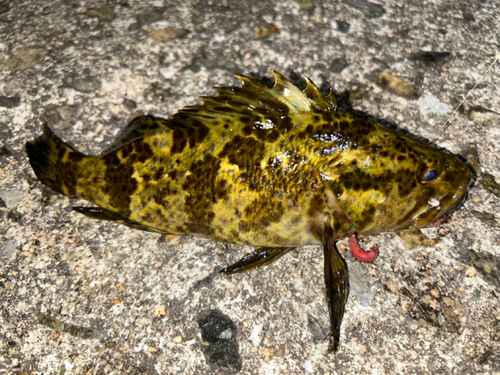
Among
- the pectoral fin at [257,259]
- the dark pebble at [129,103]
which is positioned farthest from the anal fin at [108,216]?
the dark pebble at [129,103]

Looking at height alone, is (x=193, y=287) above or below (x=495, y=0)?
below

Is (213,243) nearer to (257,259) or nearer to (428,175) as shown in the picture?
(257,259)

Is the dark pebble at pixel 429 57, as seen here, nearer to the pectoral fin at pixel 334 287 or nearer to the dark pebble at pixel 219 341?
the pectoral fin at pixel 334 287

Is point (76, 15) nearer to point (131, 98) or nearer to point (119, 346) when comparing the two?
point (131, 98)

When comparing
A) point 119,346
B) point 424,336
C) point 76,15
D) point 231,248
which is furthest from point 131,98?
point 424,336

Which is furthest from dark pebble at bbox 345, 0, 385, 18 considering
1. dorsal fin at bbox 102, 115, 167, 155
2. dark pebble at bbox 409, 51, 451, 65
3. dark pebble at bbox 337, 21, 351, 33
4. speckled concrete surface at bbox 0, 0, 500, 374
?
dorsal fin at bbox 102, 115, 167, 155

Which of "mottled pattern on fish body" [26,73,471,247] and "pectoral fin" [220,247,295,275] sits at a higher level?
"mottled pattern on fish body" [26,73,471,247]

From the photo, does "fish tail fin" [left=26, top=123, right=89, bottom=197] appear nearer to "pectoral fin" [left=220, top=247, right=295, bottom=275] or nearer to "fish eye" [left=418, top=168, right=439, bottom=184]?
"pectoral fin" [left=220, top=247, right=295, bottom=275]
